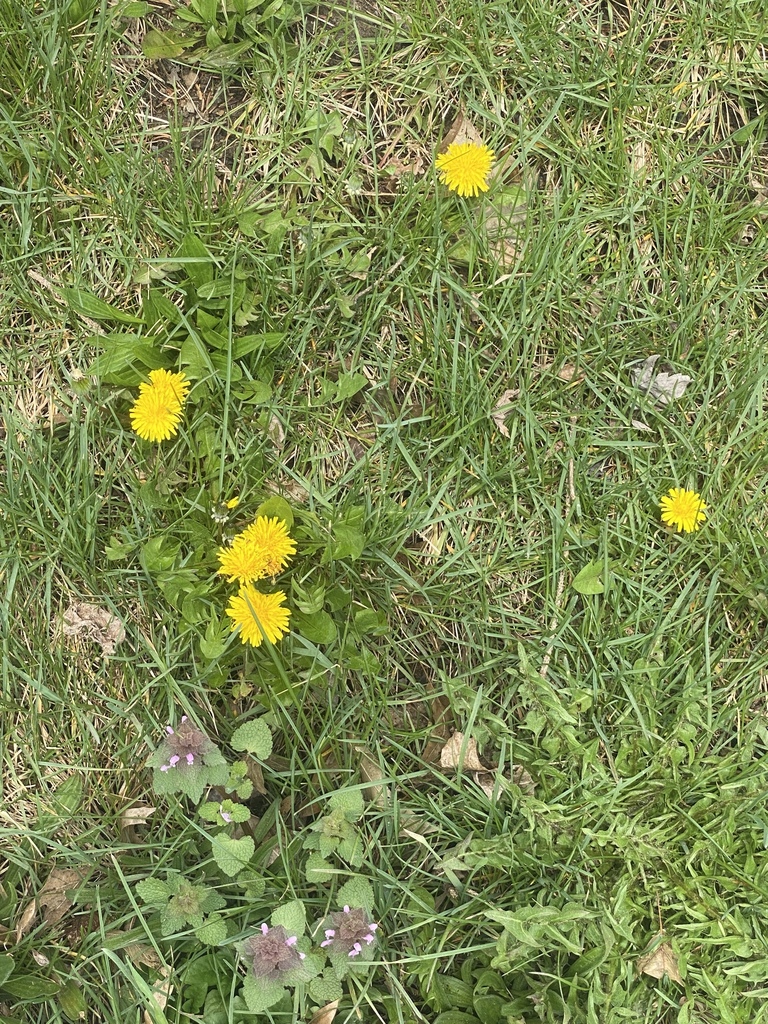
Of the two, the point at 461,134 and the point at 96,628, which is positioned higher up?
the point at 461,134

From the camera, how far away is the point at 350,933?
223 centimetres

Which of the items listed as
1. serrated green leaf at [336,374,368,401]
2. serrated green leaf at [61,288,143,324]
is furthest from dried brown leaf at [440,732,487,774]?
serrated green leaf at [61,288,143,324]

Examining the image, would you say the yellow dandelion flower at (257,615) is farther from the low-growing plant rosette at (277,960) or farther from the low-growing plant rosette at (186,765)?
the low-growing plant rosette at (277,960)

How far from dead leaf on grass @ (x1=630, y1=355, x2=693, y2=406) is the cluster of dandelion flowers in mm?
1234

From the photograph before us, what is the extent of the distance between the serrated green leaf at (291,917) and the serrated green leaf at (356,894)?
11cm

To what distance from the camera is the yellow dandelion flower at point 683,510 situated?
8.18 feet

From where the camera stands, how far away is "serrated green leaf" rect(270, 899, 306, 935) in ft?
7.32

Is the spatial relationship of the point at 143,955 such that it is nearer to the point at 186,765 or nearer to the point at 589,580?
the point at 186,765

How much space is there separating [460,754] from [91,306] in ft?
5.67

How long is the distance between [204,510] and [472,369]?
92 centimetres

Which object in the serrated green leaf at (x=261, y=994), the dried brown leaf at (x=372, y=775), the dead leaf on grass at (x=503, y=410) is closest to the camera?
the serrated green leaf at (x=261, y=994)

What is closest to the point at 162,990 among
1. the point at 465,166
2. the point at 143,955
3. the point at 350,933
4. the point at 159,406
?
the point at 143,955

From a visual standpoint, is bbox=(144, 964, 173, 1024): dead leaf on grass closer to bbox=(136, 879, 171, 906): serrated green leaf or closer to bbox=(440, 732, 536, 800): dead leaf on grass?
bbox=(136, 879, 171, 906): serrated green leaf

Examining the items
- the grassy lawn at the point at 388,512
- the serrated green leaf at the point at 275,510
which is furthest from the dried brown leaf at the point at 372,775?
the serrated green leaf at the point at 275,510
